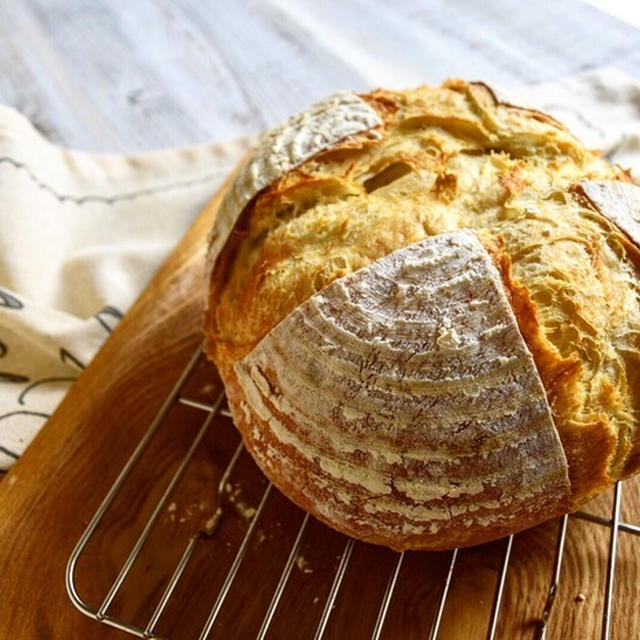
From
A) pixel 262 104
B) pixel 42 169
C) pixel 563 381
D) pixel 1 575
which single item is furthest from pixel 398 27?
pixel 1 575

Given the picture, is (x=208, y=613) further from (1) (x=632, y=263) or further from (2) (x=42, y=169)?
(2) (x=42, y=169)

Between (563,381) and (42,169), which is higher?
(563,381)

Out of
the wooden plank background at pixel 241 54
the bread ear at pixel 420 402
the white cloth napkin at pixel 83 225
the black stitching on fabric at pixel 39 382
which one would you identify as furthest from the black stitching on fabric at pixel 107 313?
the wooden plank background at pixel 241 54

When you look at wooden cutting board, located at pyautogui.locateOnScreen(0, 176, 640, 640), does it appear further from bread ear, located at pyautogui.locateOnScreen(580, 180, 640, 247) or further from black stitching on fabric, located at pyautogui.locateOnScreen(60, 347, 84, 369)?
bread ear, located at pyautogui.locateOnScreen(580, 180, 640, 247)

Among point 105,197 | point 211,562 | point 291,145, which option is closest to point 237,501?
point 211,562

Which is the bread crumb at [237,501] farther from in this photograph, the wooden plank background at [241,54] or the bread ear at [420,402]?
the wooden plank background at [241,54]

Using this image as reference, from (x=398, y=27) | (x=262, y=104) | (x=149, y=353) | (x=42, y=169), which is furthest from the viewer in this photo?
(x=398, y=27)

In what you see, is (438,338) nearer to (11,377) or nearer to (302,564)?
(302,564)
